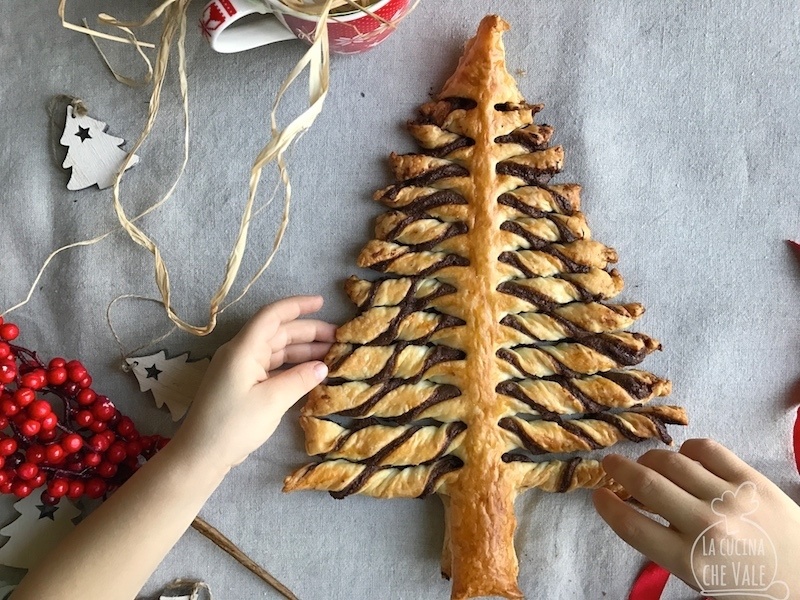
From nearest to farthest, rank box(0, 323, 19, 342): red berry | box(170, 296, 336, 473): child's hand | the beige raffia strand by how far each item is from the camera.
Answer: the beige raffia strand → box(170, 296, 336, 473): child's hand → box(0, 323, 19, 342): red berry

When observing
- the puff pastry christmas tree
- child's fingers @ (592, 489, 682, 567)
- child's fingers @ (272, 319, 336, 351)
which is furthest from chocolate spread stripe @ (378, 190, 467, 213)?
child's fingers @ (592, 489, 682, 567)

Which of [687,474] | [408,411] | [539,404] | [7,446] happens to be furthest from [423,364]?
[7,446]

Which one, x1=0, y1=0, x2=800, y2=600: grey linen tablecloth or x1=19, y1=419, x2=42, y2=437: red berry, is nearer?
x1=19, y1=419, x2=42, y2=437: red berry

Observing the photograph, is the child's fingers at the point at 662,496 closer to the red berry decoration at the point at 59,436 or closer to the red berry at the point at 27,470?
the red berry decoration at the point at 59,436

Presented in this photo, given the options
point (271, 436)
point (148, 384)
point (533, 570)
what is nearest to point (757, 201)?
point (533, 570)

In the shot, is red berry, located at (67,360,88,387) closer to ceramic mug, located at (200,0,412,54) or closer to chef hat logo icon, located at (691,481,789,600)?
ceramic mug, located at (200,0,412,54)

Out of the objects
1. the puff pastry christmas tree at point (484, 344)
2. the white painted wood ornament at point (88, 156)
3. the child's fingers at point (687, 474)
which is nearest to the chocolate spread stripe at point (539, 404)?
the puff pastry christmas tree at point (484, 344)

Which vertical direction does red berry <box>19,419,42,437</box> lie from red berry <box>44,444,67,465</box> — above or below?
above

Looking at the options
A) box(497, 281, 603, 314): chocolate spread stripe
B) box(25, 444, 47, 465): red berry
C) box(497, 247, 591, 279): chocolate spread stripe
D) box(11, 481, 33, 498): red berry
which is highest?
box(497, 247, 591, 279): chocolate spread stripe

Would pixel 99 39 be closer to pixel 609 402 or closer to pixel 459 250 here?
pixel 459 250
